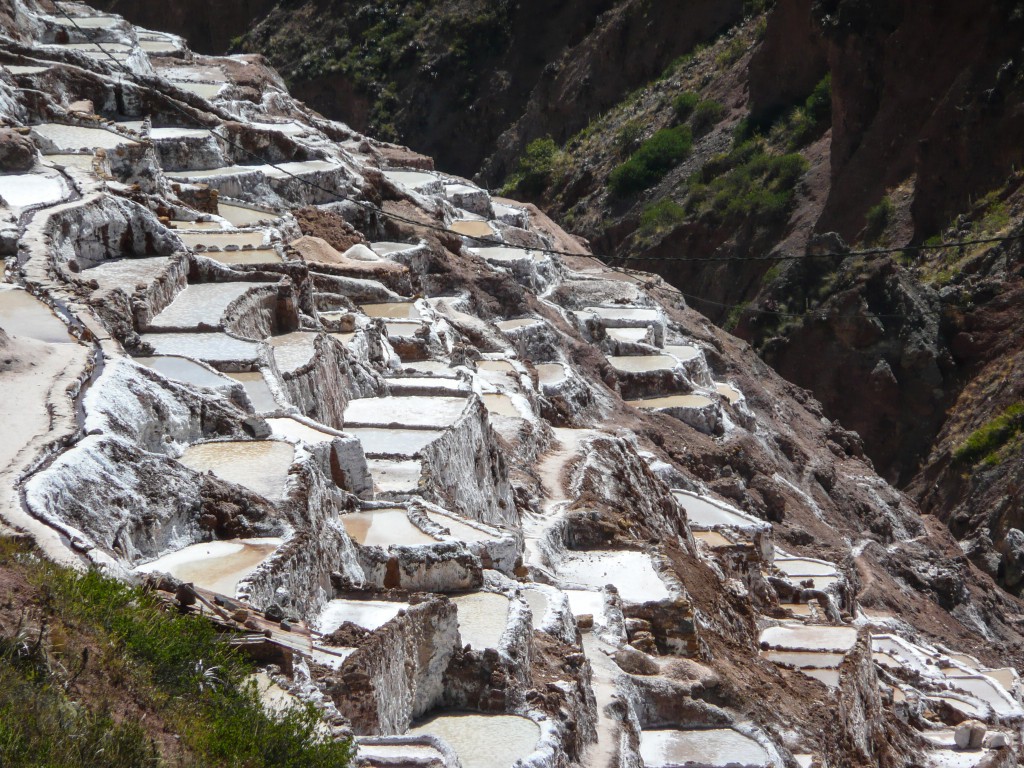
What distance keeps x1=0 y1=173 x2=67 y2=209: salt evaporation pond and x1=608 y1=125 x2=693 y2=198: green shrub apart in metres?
37.5

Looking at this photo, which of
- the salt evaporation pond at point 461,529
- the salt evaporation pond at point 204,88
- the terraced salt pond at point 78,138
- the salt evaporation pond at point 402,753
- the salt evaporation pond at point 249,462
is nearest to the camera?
the salt evaporation pond at point 402,753

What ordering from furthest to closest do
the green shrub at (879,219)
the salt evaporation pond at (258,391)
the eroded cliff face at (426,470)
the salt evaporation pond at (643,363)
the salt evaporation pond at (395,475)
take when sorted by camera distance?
the green shrub at (879,219) < the salt evaporation pond at (643,363) < the salt evaporation pond at (395,475) < the salt evaporation pond at (258,391) < the eroded cliff face at (426,470)

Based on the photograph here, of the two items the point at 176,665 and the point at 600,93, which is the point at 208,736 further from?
the point at 600,93

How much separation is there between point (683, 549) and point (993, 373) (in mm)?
22709

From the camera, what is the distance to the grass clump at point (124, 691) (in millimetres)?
5520

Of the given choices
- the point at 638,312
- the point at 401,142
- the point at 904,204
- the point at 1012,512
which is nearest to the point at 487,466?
the point at 638,312

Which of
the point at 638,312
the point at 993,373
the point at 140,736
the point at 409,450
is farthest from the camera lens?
the point at 993,373

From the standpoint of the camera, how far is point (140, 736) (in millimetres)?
5734

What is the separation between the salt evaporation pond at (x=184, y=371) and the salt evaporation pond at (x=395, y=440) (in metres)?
1.58

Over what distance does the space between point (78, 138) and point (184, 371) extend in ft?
29.3

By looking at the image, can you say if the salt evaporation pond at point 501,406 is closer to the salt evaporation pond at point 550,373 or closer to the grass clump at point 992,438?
the salt evaporation pond at point 550,373

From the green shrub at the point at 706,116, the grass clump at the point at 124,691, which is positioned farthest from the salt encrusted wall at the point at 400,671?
the green shrub at the point at 706,116

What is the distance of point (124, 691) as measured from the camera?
6.15m

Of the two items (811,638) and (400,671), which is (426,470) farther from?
(811,638)
